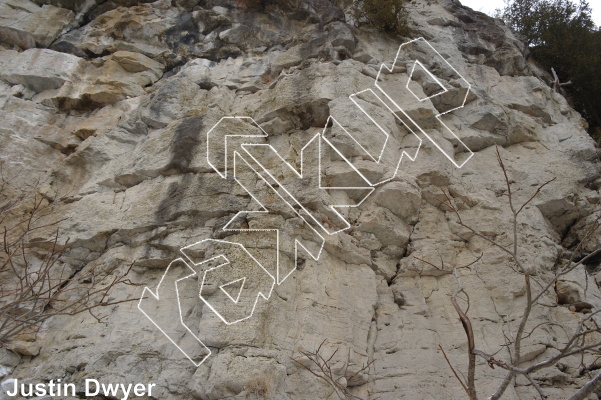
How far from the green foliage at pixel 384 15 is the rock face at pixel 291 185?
0.26m

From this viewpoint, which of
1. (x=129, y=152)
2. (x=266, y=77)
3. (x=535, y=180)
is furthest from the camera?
(x=266, y=77)

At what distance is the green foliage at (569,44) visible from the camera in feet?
31.7

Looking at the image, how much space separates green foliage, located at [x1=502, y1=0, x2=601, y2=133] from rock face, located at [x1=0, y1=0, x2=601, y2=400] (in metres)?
1.57

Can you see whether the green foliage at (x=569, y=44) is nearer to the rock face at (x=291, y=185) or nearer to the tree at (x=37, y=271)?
the rock face at (x=291, y=185)

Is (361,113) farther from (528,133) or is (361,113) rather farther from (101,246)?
(101,246)

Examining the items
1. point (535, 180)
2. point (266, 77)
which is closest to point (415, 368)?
point (535, 180)

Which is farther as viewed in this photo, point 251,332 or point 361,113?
point 361,113

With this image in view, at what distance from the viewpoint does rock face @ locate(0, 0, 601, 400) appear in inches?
175

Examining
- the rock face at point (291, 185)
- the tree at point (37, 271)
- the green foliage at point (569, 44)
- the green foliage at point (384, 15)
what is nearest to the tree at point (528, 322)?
the rock face at point (291, 185)

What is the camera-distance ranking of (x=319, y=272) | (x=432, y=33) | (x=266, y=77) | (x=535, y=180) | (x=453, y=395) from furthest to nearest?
1. (x=432, y=33)
2. (x=266, y=77)
3. (x=535, y=180)
4. (x=319, y=272)
5. (x=453, y=395)

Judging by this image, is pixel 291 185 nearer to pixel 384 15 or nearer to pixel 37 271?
pixel 37 271

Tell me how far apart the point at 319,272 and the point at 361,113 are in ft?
8.24

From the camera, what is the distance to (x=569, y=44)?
10164 mm

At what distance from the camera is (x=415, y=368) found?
450 cm
